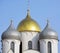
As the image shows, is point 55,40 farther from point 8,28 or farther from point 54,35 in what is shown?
point 8,28

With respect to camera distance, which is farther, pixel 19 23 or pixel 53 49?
pixel 19 23

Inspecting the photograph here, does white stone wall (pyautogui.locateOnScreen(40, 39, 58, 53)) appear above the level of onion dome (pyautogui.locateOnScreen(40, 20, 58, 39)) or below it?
below

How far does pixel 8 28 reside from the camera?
176 feet

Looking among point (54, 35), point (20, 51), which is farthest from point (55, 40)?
point (20, 51)

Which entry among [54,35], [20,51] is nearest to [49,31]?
[54,35]

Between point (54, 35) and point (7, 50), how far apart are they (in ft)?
20.5

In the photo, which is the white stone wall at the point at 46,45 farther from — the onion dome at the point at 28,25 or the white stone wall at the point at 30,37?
the onion dome at the point at 28,25

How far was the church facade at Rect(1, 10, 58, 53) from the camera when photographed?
5206 cm

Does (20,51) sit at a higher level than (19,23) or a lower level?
lower

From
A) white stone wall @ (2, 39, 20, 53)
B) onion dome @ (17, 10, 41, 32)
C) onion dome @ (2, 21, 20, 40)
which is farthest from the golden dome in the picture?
white stone wall @ (2, 39, 20, 53)

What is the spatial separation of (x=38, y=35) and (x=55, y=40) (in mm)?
2692

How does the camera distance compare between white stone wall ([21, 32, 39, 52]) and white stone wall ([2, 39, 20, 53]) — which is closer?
white stone wall ([2, 39, 20, 53])

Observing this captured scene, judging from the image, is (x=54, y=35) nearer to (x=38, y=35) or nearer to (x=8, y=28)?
(x=38, y=35)

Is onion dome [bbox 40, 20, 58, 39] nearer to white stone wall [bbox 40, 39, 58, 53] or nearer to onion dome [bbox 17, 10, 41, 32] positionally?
white stone wall [bbox 40, 39, 58, 53]
